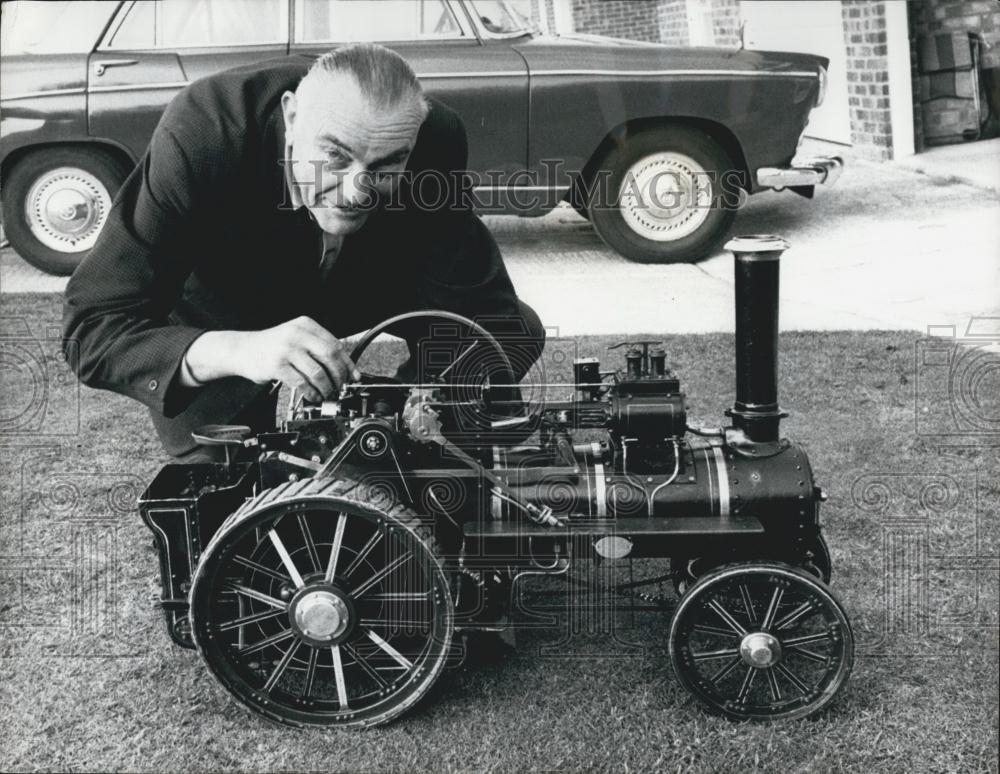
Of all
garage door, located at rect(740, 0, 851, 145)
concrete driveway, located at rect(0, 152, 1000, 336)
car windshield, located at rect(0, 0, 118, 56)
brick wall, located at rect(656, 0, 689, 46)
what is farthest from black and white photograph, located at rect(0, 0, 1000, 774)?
brick wall, located at rect(656, 0, 689, 46)

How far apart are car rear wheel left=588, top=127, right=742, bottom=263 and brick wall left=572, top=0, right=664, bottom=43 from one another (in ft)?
9.82

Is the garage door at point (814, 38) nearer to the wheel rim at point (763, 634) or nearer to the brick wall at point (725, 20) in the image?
the brick wall at point (725, 20)

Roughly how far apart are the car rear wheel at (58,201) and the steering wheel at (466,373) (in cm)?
433

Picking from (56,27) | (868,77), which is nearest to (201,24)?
(56,27)

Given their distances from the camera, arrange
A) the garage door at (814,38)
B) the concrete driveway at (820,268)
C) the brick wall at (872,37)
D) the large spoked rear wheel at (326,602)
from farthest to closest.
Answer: the brick wall at (872,37), the garage door at (814,38), the concrete driveway at (820,268), the large spoked rear wheel at (326,602)

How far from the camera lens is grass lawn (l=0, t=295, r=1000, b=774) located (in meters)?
2.55

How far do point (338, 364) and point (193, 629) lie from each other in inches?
26.6

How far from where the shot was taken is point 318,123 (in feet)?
8.72

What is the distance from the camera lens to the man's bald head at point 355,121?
8.56 ft

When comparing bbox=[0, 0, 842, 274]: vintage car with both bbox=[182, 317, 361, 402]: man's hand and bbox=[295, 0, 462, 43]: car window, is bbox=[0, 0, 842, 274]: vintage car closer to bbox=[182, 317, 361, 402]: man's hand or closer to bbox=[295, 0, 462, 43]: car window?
bbox=[295, 0, 462, 43]: car window

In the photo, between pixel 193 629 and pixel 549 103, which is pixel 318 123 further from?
pixel 549 103

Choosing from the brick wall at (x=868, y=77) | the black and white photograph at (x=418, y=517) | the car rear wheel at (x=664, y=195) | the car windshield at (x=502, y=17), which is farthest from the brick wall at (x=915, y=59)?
the black and white photograph at (x=418, y=517)

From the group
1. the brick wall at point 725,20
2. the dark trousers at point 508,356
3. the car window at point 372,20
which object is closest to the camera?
the dark trousers at point 508,356

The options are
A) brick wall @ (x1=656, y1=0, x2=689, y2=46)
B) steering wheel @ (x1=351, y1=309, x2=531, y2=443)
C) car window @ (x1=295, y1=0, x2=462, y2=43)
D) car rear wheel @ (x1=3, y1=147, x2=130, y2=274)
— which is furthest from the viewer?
brick wall @ (x1=656, y1=0, x2=689, y2=46)
